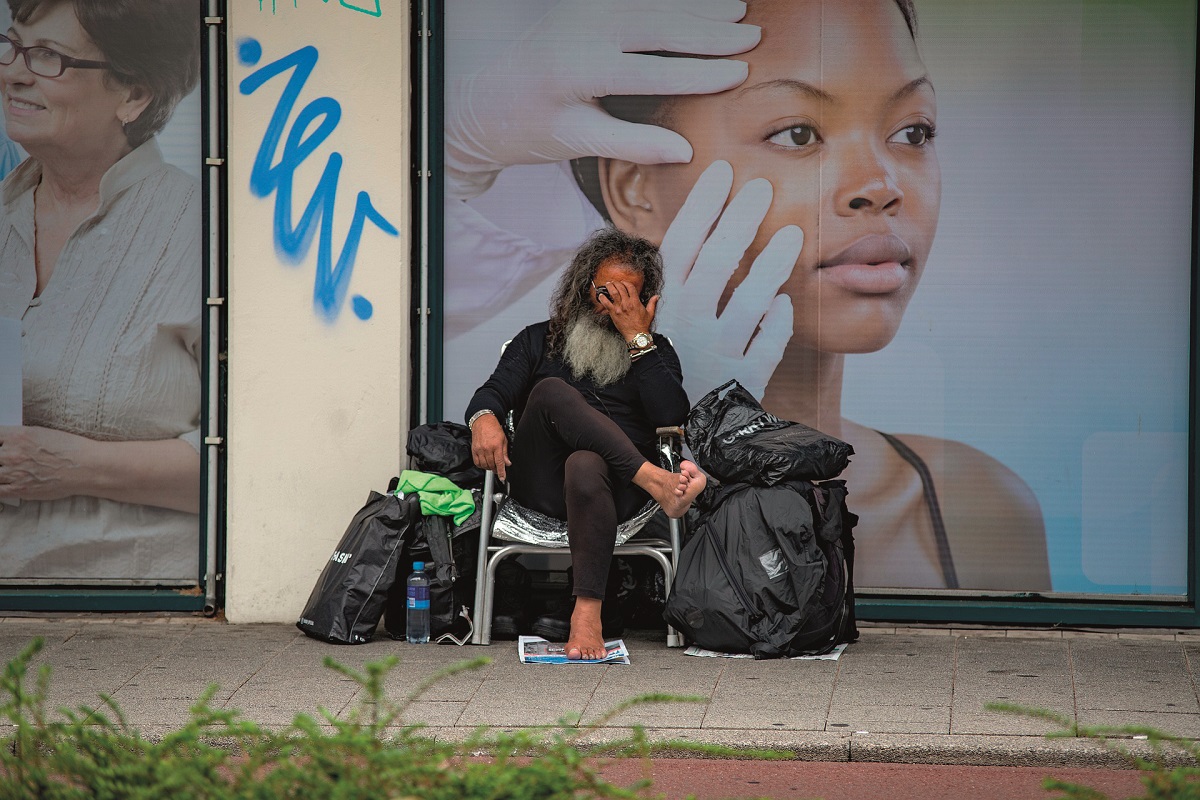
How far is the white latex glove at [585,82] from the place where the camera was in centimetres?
596

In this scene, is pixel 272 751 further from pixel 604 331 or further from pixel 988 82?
pixel 988 82

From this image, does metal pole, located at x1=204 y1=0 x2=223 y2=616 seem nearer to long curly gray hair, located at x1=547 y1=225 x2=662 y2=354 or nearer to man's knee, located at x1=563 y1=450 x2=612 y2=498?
long curly gray hair, located at x1=547 y1=225 x2=662 y2=354

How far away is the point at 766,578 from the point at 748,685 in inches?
19.0

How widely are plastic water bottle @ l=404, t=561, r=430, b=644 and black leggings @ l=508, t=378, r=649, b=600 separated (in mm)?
491

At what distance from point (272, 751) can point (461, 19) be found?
4261 mm

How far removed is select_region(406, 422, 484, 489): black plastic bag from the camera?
18.6 feet

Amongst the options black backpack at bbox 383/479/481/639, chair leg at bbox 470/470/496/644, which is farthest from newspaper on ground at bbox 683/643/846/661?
black backpack at bbox 383/479/481/639

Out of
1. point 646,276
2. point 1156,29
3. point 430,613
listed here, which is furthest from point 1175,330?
point 430,613

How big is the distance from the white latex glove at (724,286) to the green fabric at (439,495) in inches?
47.0

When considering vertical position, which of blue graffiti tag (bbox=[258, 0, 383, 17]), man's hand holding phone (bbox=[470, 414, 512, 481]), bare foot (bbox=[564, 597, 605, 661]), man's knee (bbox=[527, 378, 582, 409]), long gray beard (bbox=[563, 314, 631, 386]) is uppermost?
blue graffiti tag (bbox=[258, 0, 383, 17])

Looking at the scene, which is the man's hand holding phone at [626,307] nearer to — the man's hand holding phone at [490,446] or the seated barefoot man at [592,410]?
the seated barefoot man at [592,410]

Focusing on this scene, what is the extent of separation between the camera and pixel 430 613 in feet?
18.1

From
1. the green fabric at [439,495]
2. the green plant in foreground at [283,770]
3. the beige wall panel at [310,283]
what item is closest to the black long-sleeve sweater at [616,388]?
the green fabric at [439,495]

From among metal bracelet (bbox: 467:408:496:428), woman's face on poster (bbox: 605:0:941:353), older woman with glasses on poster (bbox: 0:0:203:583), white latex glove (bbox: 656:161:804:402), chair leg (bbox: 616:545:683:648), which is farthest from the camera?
older woman with glasses on poster (bbox: 0:0:203:583)
